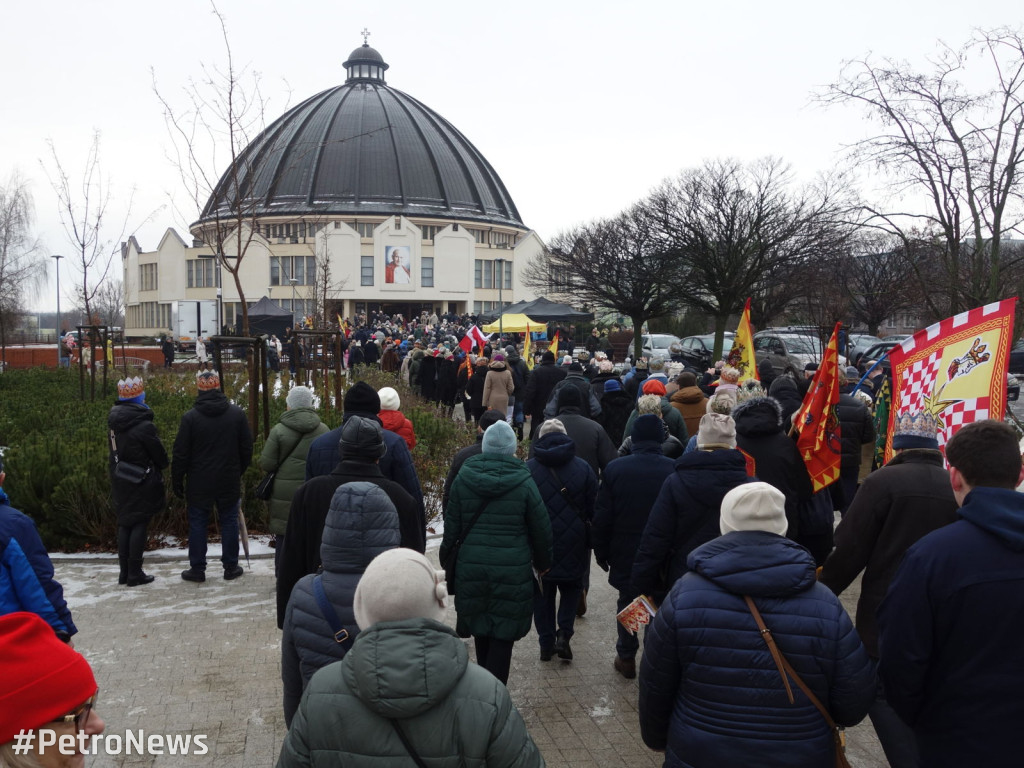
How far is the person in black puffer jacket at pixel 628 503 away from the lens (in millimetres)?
5535

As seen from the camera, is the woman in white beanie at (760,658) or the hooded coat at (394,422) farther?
the hooded coat at (394,422)

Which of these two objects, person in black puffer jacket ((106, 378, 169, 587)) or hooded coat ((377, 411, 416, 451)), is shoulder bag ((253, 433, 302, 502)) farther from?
person in black puffer jacket ((106, 378, 169, 587))

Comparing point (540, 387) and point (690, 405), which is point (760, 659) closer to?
point (690, 405)

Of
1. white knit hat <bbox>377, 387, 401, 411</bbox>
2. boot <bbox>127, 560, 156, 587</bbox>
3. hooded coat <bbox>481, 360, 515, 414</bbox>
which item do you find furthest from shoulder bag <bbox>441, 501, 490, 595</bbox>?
hooded coat <bbox>481, 360, 515, 414</bbox>

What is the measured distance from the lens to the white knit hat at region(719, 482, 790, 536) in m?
3.00

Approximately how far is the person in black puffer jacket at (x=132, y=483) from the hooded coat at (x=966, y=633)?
6185 millimetres

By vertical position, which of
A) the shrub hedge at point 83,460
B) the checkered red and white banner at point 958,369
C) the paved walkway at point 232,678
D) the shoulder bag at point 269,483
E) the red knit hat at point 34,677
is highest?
the checkered red and white banner at point 958,369

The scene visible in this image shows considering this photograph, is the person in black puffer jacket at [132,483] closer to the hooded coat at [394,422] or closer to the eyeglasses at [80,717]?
the hooded coat at [394,422]

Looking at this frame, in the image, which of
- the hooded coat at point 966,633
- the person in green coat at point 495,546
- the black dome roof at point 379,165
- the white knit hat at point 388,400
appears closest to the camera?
the hooded coat at point 966,633

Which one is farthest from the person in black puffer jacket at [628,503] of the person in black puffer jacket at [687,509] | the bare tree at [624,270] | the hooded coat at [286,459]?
the bare tree at [624,270]

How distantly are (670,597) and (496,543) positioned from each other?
1918 mm

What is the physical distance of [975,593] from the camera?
9.07 feet

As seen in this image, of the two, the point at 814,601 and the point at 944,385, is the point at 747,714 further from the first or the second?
the point at 944,385

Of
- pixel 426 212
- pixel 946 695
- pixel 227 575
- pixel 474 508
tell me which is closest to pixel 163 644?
pixel 227 575
